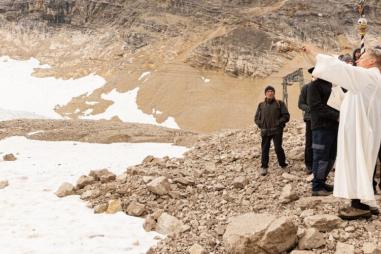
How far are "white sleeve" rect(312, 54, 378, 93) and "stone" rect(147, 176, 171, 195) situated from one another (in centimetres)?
350

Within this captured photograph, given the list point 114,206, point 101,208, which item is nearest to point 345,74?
point 114,206

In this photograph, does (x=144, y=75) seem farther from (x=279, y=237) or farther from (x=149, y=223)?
(x=279, y=237)

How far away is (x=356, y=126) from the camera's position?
5.59 m

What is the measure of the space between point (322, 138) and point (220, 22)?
71462 millimetres

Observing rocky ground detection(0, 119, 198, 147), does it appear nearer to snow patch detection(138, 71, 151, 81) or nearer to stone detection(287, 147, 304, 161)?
stone detection(287, 147, 304, 161)

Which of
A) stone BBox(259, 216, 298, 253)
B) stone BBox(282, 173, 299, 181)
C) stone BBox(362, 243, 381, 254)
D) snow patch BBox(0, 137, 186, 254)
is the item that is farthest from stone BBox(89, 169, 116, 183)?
stone BBox(362, 243, 381, 254)

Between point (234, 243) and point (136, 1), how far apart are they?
270 feet

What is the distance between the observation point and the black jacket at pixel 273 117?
8922mm

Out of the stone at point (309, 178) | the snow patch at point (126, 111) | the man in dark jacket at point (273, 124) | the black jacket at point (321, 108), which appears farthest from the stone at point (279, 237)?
the snow patch at point (126, 111)

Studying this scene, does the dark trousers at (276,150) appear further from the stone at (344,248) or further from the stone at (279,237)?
the stone at (344,248)

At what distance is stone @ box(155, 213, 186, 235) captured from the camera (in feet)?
21.3

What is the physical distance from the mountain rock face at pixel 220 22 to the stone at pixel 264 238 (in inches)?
2432

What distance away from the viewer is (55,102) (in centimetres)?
6372

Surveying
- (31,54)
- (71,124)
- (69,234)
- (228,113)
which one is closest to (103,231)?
(69,234)
